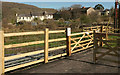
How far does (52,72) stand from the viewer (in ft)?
16.4

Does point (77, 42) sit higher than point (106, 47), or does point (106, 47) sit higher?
point (77, 42)

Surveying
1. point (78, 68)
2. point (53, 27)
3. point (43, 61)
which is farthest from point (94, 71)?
point (53, 27)

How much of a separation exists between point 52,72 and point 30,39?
13.2m

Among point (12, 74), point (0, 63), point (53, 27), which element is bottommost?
point (12, 74)

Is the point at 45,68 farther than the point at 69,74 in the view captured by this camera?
Yes

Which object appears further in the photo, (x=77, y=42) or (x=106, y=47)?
(x=77, y=42)

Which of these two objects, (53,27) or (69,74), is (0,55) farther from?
(53,27)

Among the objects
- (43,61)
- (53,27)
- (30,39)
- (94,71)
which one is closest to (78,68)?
(94,71)

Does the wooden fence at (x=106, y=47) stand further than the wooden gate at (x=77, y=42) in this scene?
No

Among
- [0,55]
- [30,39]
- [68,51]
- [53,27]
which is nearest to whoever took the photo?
[0,55]

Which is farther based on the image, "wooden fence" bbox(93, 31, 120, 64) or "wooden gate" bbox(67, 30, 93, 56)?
"wooden gate" bbox(67, 30, 93, 56)

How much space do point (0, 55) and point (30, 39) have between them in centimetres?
1326

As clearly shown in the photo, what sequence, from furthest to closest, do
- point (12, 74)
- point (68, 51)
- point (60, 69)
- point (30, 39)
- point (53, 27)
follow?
point (53, 27) → point (30, 39) → point (68, 51) → point (60, 69) → point (12, 74)

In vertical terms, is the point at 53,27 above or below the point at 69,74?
above
